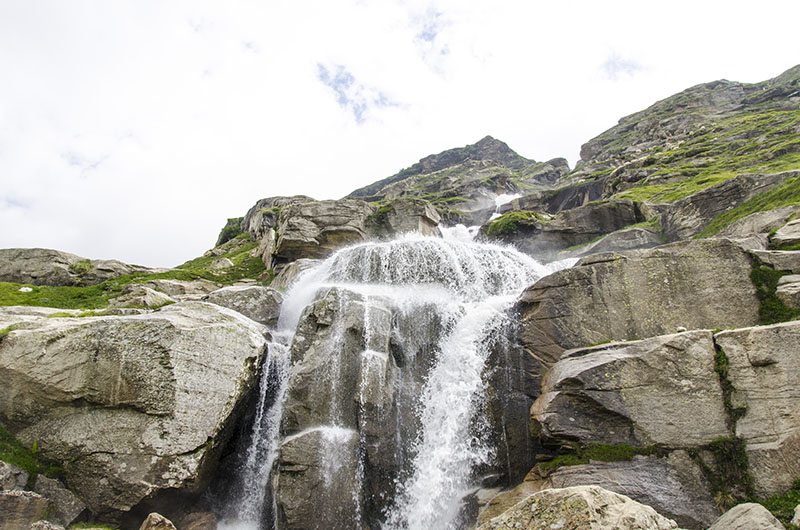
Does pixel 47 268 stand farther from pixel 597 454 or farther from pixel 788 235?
pixel 788 235

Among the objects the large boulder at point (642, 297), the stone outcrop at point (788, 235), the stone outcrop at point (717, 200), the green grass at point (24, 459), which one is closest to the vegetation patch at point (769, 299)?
the large boulder at point (642, 297)

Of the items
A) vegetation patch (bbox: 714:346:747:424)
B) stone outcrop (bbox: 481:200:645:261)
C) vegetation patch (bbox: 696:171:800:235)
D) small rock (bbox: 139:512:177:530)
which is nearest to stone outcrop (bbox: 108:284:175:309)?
small rock (bbox: 139:512:177:530)

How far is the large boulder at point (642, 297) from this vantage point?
1267cm

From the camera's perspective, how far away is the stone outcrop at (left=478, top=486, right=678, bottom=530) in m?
5.32

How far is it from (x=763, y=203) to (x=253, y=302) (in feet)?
94.8

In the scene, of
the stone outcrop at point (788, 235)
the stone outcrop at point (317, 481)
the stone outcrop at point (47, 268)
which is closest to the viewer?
the stone outcrop at point (317, 481)

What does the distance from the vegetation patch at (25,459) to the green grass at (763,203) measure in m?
31.7

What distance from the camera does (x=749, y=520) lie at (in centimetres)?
661

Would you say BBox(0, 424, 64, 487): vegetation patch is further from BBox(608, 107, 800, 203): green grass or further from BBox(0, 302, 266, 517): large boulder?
BBox(608, 107, 800, 203): green grass

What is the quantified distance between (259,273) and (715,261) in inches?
1336

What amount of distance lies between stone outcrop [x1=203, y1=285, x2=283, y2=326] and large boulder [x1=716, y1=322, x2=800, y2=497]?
61.0 ft

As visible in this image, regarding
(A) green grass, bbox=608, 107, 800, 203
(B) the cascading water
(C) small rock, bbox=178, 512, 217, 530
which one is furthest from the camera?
(A) green grass, bbox=608, 107, 800, 203

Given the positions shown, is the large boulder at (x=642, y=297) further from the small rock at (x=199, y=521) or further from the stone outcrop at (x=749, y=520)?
the small rock at (x=199, y=521)

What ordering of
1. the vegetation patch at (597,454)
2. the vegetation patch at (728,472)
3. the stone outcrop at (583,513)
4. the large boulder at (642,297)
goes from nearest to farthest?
the stone outcrop at (583,513)
the vegetation patch at (728,472)
the vegetation patch at (597,454)
the large boulder at (642,297)
